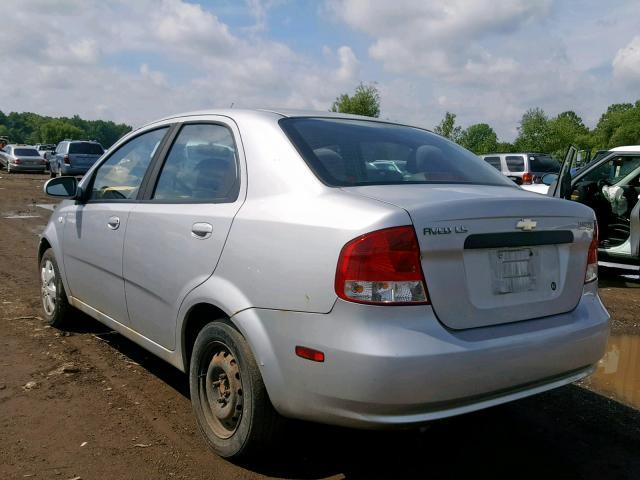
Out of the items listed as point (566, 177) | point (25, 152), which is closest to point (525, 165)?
point (566, 177)

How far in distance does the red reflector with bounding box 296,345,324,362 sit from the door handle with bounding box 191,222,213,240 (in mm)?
826

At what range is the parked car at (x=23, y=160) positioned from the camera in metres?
32.5

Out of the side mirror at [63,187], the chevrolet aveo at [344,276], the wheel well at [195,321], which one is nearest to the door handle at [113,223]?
the chevrolet aveo at [344,276]

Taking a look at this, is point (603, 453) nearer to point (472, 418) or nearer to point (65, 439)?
point (472, 418)

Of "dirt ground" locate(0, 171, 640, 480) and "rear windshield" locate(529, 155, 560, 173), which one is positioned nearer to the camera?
"dirt ground" locate(0, 171, 640, 480)

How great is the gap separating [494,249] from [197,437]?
1.84 m

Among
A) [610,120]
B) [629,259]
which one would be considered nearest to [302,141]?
[629,259]

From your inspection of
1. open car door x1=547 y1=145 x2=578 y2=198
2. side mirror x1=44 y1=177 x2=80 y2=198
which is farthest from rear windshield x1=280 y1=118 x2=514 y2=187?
open car door x1=547 y1=145 x2=578 y2=198

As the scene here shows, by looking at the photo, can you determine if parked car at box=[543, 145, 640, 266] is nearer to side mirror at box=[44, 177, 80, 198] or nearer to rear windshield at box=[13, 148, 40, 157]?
side mirror at box=[44, 177, 80, 198]

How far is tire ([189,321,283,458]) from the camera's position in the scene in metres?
2.74

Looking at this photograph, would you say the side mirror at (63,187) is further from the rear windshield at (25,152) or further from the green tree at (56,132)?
the green tree at (56,132)

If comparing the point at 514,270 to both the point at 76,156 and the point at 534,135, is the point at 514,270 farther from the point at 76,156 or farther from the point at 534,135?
the point at 534,135

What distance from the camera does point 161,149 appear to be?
12.3 feet

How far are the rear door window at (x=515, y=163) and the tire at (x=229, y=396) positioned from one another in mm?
19248
